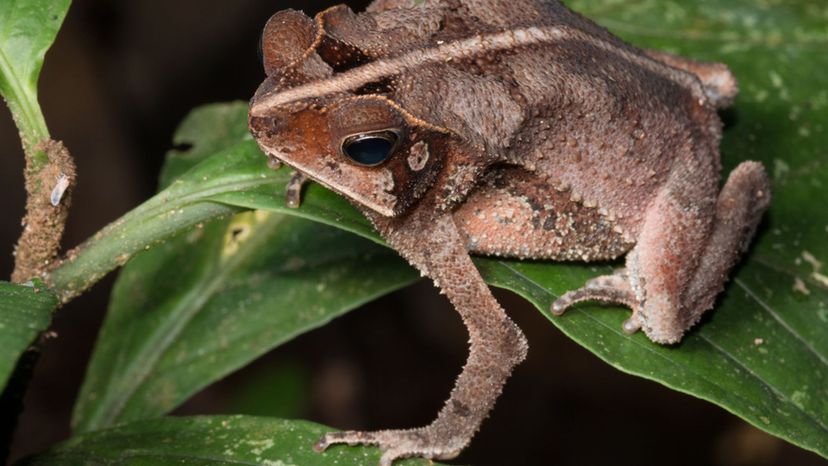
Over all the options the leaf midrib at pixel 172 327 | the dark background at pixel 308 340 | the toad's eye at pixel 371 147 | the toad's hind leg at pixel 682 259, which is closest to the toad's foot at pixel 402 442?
the toad's hind leg at pixel 682 259

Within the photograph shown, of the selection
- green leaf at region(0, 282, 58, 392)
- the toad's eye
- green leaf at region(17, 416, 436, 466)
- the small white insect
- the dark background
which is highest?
the toad's eye

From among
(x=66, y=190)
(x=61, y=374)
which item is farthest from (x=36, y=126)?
(x=61, y=374)

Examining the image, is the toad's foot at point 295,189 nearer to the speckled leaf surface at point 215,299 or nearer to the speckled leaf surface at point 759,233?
the speckled leaf surface at point 759,233

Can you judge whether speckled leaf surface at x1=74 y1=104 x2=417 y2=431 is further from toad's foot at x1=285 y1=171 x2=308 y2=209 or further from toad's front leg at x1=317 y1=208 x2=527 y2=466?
toad's foot at x1=285 y1=171 x2=308 y2=209

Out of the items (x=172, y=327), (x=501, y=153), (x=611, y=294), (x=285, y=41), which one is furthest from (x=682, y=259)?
(x=172, y=327)

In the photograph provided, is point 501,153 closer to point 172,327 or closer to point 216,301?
point 216,301

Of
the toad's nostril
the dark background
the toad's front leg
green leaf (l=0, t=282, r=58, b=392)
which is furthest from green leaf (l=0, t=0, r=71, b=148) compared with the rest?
the dark background
